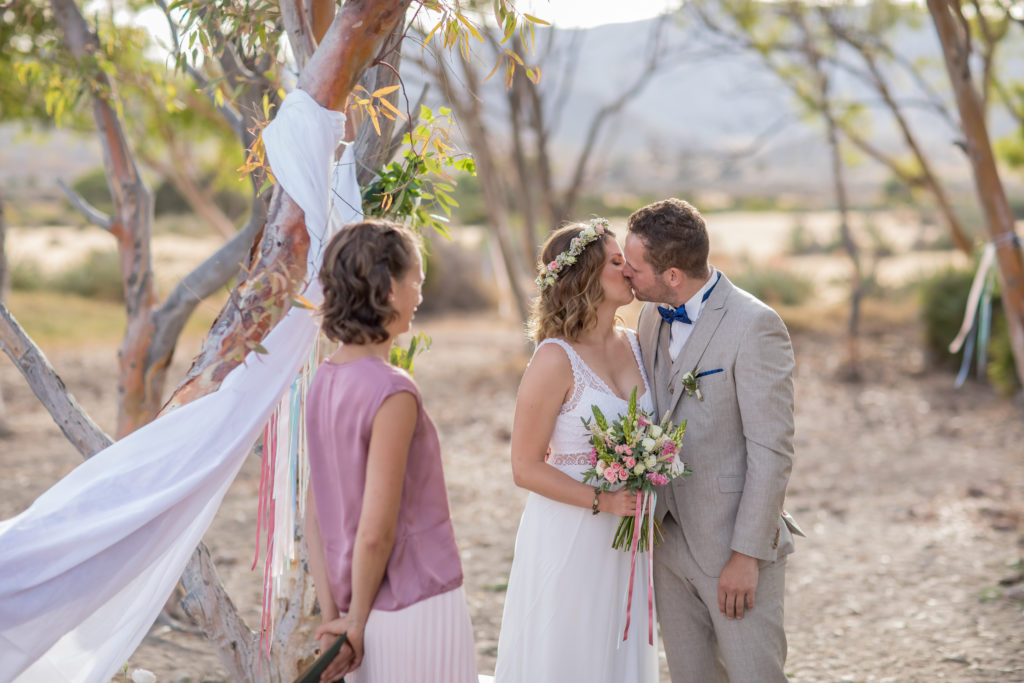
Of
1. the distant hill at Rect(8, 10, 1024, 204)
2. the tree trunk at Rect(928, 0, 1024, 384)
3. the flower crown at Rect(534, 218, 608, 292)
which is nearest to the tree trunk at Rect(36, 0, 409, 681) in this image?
the flower crown at Rect(534, 218, 608, 292)

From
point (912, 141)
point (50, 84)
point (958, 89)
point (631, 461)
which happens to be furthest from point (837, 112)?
point (631, 461)

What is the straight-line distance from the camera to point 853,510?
7.00 meters

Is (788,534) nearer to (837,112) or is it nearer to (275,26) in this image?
(275,26)

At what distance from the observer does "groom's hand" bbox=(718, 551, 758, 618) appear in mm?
2924

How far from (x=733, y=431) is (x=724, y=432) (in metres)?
0.03

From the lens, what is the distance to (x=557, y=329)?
10.1ft

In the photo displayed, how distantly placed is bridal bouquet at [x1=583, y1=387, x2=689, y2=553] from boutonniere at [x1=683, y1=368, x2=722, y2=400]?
0.40ft

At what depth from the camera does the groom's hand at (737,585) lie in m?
2.92

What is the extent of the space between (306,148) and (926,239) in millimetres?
28378

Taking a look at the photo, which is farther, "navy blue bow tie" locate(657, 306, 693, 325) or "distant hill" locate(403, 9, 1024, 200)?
"distant hill" locate(403, 9, 1024, 200)

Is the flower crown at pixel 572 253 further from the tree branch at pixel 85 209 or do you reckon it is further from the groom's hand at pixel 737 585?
the tree branch at pixel 85 209

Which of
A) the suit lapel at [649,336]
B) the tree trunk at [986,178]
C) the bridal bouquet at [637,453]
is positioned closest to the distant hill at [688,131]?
the tree trunk at [986,178]

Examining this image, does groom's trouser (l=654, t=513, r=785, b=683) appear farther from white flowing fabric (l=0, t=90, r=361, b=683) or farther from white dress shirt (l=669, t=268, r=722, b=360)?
white flowing fabric (l=0, t=90, r=361, b=683)

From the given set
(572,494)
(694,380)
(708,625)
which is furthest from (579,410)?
(708,625)
